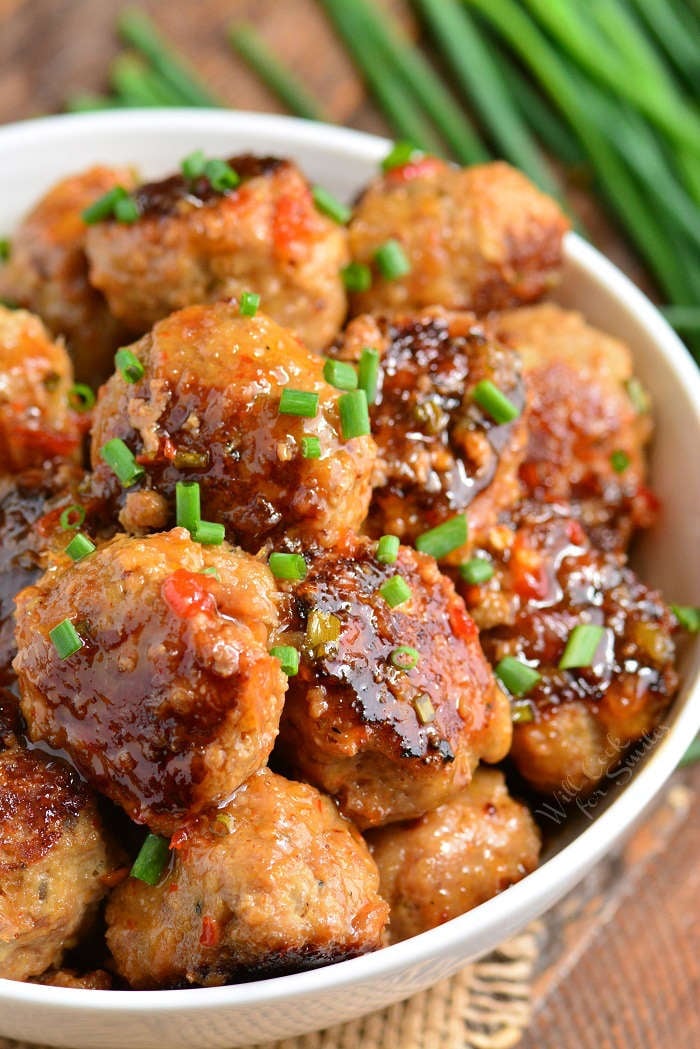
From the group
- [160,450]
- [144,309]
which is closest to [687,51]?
[144,309]

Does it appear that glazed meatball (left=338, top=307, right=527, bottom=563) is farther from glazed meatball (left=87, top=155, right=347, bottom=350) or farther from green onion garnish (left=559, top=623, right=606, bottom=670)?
green onion garnish (left=559, top=623, right=606, bottom=670)

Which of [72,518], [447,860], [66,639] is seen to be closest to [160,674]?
[66,639]

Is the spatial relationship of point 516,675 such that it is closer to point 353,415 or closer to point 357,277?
point 353,415

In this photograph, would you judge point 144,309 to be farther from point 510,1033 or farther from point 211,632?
point 510,1033

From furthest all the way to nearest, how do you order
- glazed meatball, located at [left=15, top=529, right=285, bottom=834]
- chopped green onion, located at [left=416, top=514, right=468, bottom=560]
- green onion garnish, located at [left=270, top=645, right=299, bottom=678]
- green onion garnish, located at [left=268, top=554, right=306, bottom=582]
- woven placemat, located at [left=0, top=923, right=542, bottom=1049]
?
woven placemat, located at [left=0, top=923, right=542, bottom=1049] → chopped green onion, located at [left=416, top=514, right=468, bottom=560] → green onion garnish, located at [left=268, top=554, right=306, bottom=582] → green onion garnish, located at [left=270, top=645, right=299, bottom=678] → glazed meatball, located at [left=15, top=529, right=285, bottom=834]

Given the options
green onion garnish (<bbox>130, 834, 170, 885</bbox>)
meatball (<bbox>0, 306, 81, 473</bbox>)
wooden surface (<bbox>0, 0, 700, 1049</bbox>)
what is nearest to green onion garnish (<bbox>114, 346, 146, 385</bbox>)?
meatball (<bbox>0, 306, 81, 473</bbox>)
